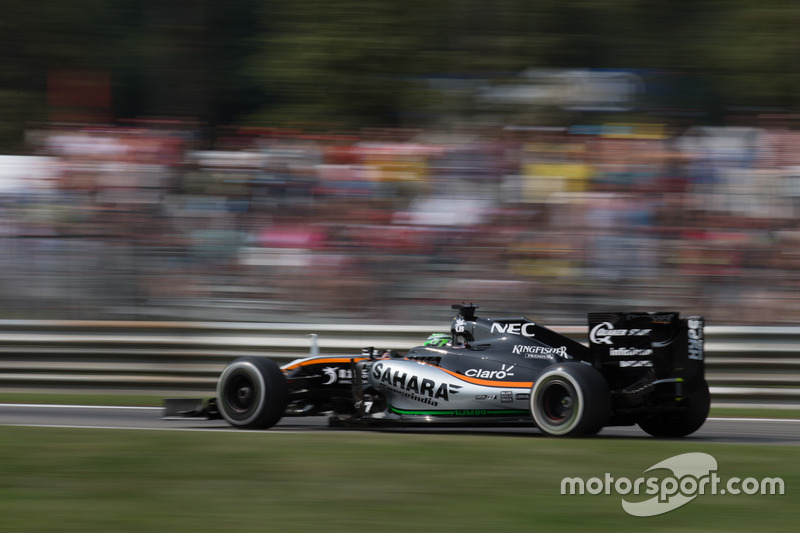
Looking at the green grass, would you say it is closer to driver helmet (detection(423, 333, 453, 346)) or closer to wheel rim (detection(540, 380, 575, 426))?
wheel rim (detection(540, 380, 575, 426))

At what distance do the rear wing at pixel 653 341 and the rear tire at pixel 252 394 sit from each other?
7.30ft

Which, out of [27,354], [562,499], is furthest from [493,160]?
[562,499]

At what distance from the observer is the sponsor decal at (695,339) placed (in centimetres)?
718

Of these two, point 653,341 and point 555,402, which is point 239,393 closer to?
point 555,402

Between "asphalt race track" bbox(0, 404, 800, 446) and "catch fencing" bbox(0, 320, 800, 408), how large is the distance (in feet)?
2.83

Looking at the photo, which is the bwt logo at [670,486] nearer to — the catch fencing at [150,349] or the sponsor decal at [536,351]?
the sponsor decal at [536,351]

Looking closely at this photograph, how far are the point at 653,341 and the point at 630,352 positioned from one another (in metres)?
0.17

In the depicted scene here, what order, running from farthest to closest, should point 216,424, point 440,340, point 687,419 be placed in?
point 216,424 → point 440,340 → point 687,419

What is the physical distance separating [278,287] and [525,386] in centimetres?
420

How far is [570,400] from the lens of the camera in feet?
22.4

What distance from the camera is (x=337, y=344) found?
10336 millimetres

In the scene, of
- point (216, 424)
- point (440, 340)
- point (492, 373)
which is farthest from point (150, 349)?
point (492, 373)

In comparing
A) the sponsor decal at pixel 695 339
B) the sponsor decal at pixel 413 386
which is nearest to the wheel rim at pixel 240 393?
the sponsor decal at pixel 413 386

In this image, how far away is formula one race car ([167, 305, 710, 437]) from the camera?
22.7 feet
